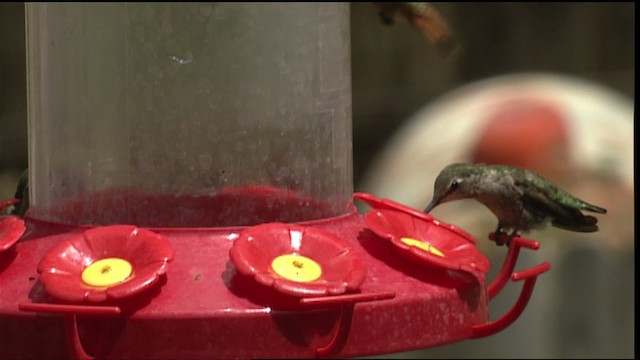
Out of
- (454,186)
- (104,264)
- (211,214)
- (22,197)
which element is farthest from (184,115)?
(454,186)

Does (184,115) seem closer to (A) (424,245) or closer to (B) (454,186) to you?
(A) (424,245)

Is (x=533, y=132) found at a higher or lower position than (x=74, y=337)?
lower

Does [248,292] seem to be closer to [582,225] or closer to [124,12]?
[124,12]

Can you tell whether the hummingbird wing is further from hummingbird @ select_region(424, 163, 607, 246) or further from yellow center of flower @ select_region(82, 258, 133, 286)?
yellow center of flower @ select_region(82, 258, 133, 286)

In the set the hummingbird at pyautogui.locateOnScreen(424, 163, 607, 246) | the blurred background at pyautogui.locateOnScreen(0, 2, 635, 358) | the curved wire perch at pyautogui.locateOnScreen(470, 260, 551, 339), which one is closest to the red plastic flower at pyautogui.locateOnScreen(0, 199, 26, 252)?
the curved wire perch at pyautogui.locateOnScreen(470, 260, 551, 339)

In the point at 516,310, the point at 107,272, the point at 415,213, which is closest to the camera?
the point at 107,272

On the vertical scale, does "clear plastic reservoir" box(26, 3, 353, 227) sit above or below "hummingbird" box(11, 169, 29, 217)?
above
